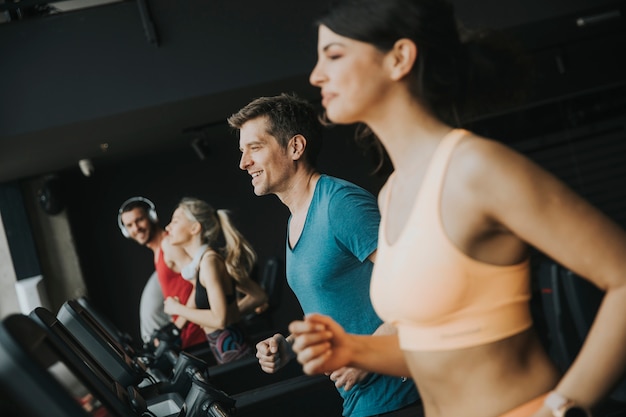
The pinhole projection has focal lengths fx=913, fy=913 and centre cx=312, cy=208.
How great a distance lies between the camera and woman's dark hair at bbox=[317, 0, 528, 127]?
116cm

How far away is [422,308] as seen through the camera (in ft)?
3.62

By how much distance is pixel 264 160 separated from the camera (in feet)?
7.23

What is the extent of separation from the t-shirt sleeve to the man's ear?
0.25 metres

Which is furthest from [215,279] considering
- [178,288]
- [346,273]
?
[346,273]

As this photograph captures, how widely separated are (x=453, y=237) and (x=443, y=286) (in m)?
0.06

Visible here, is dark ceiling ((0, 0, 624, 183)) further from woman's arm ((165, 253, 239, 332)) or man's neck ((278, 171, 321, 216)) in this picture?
man's neck ((278, 171, 321, 216))

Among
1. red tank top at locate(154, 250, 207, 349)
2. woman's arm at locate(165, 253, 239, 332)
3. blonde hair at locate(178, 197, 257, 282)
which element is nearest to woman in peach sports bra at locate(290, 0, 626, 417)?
woman's arm at locate(165, 253, 239, 332)

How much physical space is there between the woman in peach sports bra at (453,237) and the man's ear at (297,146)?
3.18 feet

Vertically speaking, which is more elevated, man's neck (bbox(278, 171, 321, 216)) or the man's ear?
the man's ear

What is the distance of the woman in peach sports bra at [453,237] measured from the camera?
3.43ft

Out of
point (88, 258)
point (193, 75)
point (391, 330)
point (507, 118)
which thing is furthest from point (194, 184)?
point (391, 330)

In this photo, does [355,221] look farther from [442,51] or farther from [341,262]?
[442,51]

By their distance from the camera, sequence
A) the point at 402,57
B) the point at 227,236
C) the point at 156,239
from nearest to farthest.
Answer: the point at 402,57 < the point at 227,236 < the point at 156,239

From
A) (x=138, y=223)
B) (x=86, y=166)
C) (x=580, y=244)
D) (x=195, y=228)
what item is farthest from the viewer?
(x=86, y=166)
